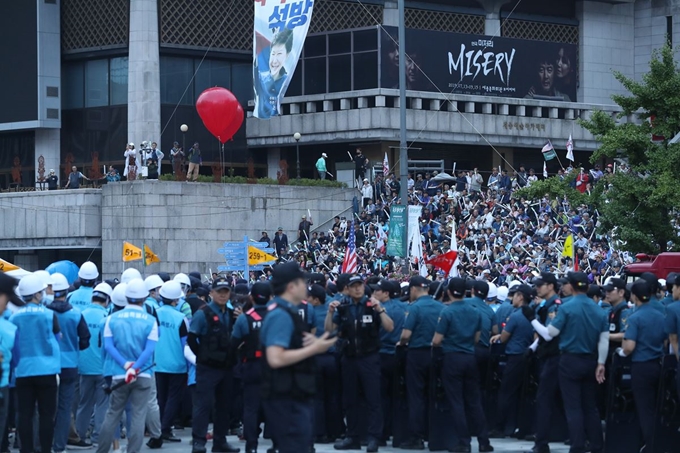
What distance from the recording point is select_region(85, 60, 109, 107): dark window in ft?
152

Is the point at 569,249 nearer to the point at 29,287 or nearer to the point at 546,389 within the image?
the point at 546,389

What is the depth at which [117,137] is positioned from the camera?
45.8 meters

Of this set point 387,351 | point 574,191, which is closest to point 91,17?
point 574,191

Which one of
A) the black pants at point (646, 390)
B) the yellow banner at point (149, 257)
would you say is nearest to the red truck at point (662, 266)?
the black pants at point (646, 390)

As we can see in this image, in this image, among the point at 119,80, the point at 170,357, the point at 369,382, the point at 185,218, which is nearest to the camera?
the point at 369,382

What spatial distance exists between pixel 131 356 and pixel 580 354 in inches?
181

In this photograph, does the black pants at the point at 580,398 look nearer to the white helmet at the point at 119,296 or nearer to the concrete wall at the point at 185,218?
the white helmet at the point at 119,296

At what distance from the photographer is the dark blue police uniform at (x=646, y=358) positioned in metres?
13.7

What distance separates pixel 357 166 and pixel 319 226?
236cm

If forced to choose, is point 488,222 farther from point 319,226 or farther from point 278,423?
point 278,423

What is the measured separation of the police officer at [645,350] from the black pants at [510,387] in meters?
2.43

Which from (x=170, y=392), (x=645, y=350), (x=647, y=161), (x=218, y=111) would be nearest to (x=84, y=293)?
(x=170, y=392)

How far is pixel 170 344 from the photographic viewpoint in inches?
639

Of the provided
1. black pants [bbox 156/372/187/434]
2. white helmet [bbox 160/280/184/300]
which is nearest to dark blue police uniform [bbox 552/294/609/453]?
white helmet [bbox 160/280/184/300]
